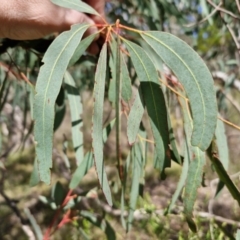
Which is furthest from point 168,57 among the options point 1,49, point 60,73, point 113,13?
point 113,13

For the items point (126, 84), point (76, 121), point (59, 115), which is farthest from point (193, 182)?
point (59, 115)

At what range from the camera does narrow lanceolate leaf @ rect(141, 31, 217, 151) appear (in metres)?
0.83

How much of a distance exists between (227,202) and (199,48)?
1.07m

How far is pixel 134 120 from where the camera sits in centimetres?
94

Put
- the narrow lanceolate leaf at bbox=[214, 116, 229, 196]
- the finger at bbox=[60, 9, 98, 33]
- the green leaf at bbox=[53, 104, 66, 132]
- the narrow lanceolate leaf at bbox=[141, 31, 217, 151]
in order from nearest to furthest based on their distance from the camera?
the narrow lanceolate leaf at bbox=[141, 31, 217, 151], the finger at bbox=[60, 9, 98, 33], the narrow lanceolate leaf at bbox=[214, 116, 229, 196], the green leaf at bbox=[53, 104, 66, 132]

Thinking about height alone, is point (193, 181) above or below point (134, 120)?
below

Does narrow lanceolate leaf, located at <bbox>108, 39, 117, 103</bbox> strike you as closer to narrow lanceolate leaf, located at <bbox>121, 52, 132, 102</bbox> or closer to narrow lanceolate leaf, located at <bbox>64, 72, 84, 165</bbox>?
narrow lanceolate leaf, located at <bbox>121, 52, 132, 102</bbox>

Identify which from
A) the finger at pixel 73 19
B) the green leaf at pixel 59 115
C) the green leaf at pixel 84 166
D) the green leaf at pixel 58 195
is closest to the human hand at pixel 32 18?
the finger at pixel 73 19

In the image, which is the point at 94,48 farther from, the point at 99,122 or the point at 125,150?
the point at 125,150

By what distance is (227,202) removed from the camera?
230 cm

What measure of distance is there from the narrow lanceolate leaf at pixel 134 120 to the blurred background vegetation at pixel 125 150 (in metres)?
0.30

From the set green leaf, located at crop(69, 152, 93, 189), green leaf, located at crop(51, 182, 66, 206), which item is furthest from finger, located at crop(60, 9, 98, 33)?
green leaf, located at crop(51, 182, 66, 206)

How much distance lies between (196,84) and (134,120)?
145 mm

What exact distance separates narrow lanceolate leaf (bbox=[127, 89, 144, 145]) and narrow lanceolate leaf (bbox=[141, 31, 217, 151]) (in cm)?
11
